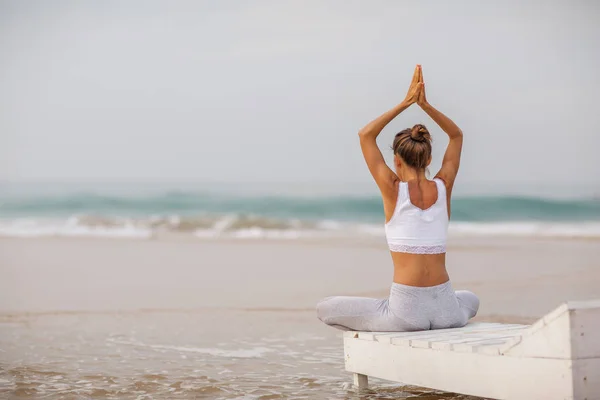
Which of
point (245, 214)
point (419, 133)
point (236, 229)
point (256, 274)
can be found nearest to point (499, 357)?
point (419, 133)

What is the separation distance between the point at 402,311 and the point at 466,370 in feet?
1.50

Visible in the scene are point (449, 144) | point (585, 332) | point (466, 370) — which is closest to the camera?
point (585, 332)

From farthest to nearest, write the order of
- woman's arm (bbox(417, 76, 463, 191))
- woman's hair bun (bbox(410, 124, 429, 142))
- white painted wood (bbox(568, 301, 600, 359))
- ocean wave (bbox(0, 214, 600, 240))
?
ocean wave (bbox(0, 214, 600, 240)) < woman's arm (bbox(417, 76, 463, 191)) < woman's hair bun (bbox(410, 124, 429, 142)) < white painted wood (bbox(568, 301, 600, 359))

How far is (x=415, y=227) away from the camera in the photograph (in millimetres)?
3621

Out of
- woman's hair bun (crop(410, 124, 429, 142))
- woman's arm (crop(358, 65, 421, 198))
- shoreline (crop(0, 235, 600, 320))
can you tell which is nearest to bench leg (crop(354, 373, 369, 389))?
woman's arm (crop(358, 65, 421, 198))

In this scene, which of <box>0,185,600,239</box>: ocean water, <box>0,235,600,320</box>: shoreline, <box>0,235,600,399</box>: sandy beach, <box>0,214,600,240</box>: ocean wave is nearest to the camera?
<box>0,235,600,399</box>: sandy beach

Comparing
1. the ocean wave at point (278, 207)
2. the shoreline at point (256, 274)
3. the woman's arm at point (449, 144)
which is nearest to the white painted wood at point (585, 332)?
the woman's arm at point (449, 144)

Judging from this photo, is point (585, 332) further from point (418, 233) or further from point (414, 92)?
point (414, 92)

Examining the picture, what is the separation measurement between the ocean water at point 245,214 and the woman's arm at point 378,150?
1026 centimetres

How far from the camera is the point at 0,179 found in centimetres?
2702

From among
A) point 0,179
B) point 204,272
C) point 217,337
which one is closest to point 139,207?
point 0,179

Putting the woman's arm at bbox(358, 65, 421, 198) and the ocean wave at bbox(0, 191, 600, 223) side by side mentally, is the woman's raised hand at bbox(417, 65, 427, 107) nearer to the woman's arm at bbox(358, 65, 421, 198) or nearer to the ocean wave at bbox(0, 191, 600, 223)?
the woman's arm at bbox(358, 65, 421, 198)

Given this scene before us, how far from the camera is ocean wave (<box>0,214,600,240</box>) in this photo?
14.5 meters

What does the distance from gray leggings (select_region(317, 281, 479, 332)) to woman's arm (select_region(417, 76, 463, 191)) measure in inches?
18.1
